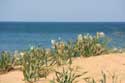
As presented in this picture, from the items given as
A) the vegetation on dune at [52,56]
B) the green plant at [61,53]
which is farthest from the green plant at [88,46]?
the green plant at [61,53]

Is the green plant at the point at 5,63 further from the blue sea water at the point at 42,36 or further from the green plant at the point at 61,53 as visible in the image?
the blue sea water at the point at 42,36

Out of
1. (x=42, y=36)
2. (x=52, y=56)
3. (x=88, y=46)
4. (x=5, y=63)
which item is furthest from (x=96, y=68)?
(x=42, y=36)

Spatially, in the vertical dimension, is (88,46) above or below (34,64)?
below

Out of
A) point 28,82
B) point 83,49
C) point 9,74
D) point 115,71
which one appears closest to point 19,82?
point 28,82

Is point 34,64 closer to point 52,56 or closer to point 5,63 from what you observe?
point 52,56

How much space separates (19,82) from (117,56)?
2497 mm

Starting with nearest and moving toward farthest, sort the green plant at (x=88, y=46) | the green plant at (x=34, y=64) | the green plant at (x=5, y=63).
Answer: the green plant at (x=34, y=64) < the green plant at (x=5, y=63) < the green plant at (x=88, y=46)

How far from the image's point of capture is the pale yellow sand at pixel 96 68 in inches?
316

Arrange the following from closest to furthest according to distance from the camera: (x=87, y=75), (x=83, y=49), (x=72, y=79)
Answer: (x=72, y=79) → (x=87, y=75) → (x=83, y=49)

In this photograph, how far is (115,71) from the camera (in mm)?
8195

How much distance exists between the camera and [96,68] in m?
8.55

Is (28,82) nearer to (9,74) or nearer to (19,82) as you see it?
(19,82)

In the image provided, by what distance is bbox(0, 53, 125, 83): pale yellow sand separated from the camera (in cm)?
802

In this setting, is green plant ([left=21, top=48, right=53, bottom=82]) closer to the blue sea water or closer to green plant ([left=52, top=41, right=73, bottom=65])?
green plant ([left=52, top=41, right=73, bottom=65])
